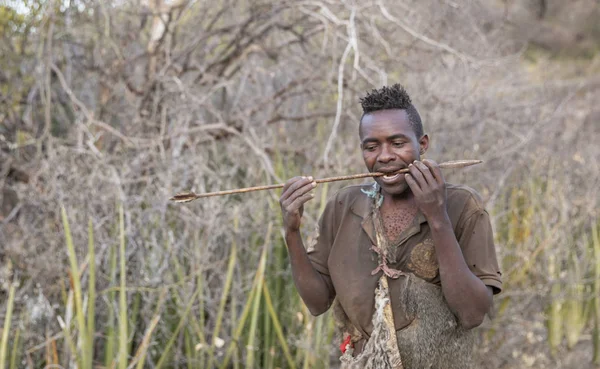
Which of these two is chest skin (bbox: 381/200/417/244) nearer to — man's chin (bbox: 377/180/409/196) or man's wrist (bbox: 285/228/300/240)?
man's chin (bbox: 377/180/409/196)

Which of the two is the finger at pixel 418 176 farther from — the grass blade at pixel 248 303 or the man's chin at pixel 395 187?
the grass blade at pixel 248 303

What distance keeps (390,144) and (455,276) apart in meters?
0.43

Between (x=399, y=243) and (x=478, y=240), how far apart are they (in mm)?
230

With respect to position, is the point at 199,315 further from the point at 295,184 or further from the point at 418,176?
the point at 418,176

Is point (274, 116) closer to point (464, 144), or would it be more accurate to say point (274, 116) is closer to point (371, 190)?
point (464, 144)

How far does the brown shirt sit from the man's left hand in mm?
165

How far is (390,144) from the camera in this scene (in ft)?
7.31

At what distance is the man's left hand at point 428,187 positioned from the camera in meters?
2.06

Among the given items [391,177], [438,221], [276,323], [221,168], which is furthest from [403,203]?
[221,168]

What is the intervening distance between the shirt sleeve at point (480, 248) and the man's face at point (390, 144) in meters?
0.22

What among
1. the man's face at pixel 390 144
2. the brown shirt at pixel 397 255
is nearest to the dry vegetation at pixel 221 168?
the brown shirt at pixel 397 255

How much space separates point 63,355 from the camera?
425cm

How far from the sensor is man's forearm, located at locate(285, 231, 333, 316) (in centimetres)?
230

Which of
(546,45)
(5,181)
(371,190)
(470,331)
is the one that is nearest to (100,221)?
(5,181)
